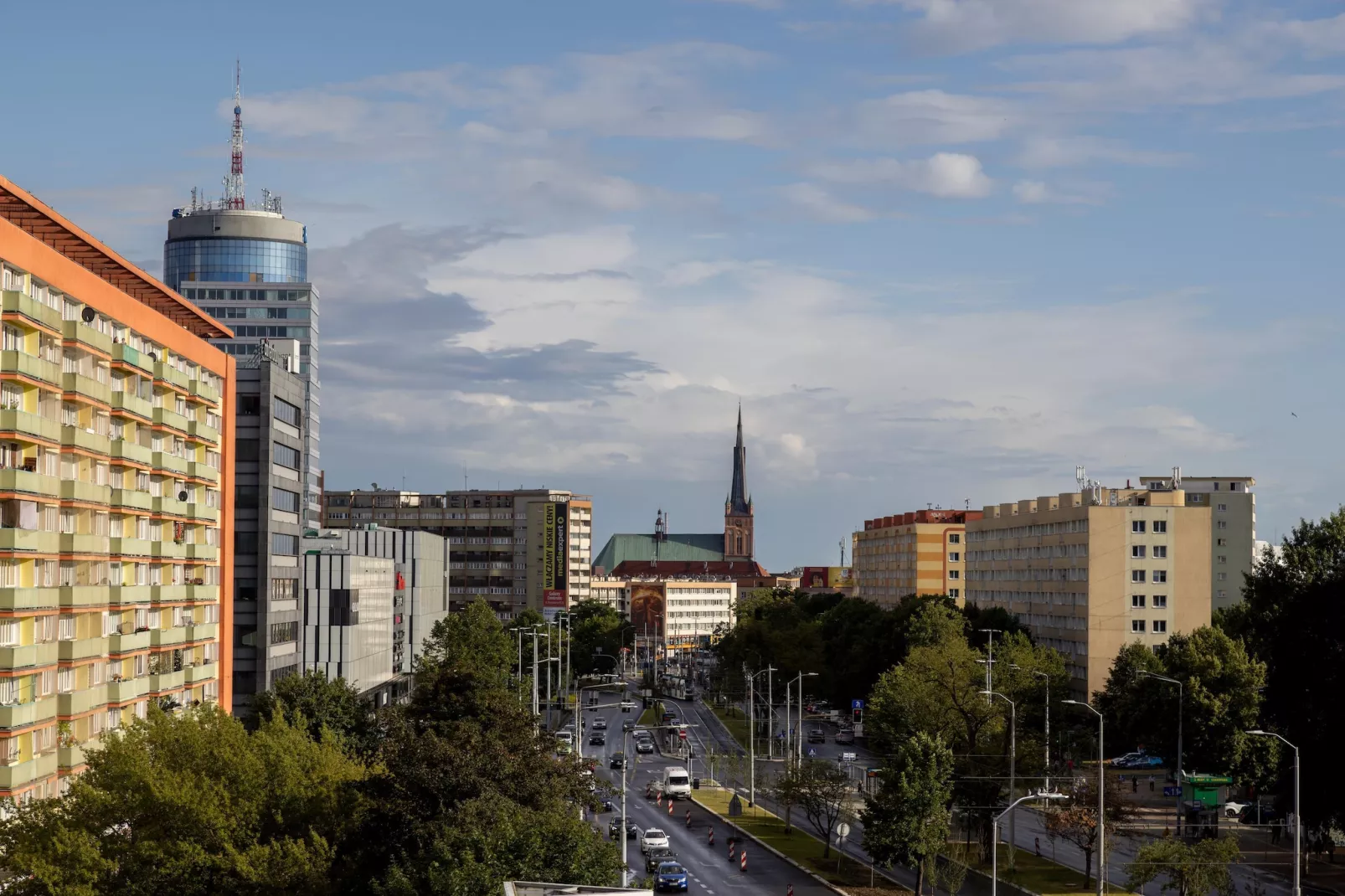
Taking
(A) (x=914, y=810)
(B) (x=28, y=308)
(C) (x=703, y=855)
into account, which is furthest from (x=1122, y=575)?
(B) (x=28, y=308)

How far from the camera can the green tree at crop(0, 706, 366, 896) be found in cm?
5281

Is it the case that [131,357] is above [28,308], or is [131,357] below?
below

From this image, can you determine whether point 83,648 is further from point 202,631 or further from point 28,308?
point 202,631

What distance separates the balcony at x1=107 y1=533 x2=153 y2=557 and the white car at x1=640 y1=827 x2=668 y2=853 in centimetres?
3049

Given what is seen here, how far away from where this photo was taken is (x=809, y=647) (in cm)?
17825

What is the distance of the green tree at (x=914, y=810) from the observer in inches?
2963

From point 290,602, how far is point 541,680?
8195cm

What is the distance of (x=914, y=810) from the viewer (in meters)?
75.6

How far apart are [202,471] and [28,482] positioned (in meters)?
29.7

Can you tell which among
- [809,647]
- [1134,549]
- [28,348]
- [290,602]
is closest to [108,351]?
[28,348]

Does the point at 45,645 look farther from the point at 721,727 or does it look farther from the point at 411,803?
the point at 721,727

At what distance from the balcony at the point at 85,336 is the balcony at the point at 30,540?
28.5ft

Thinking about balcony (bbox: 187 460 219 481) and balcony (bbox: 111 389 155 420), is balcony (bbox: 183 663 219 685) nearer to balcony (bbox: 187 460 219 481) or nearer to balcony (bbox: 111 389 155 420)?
balcony (bbox: 187 460 219 481)

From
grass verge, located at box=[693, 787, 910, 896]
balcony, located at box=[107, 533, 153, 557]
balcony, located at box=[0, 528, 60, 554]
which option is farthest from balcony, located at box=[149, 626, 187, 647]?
grass verge, located at box=[693, 787, 910, 896]
